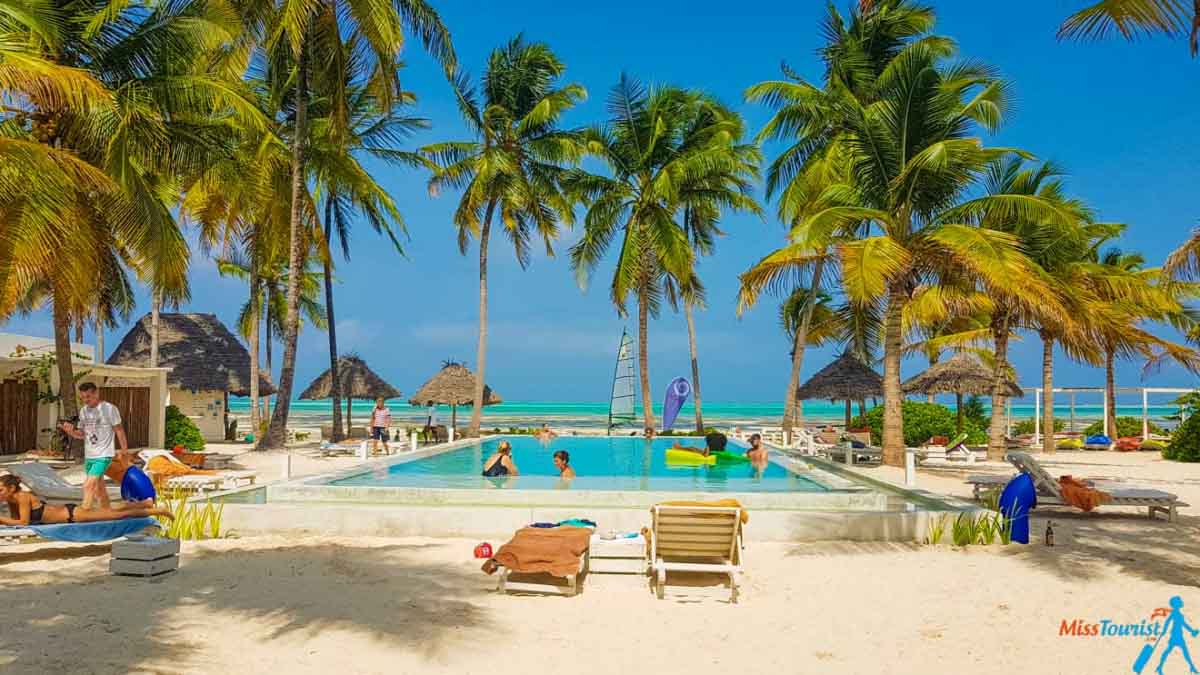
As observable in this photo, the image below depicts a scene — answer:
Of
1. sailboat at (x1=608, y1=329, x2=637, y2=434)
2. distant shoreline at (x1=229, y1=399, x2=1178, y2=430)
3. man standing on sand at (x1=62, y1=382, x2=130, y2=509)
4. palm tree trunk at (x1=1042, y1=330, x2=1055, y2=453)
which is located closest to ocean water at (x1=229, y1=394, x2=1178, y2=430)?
distant shoreline at (x1=229, y1=399, x2=1178, y2=430)

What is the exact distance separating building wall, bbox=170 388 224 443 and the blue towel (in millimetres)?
19495

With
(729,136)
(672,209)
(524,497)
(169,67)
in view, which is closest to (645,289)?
(672,209)

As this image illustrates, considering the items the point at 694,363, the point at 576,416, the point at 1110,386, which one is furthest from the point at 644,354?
the point at 576,416

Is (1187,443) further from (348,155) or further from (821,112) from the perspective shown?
(348,155)

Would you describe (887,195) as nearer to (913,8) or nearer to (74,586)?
(913,8)

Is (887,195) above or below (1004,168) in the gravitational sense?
below

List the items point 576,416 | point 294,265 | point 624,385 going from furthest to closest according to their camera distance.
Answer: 1. point 576,416
2. point 624,385
3. point 294,265

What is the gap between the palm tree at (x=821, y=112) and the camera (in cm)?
1759

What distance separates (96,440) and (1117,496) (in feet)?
36.3

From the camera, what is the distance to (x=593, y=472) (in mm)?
17016

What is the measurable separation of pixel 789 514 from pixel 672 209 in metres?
16.4

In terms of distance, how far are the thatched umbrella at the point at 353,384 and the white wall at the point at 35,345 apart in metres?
5.90

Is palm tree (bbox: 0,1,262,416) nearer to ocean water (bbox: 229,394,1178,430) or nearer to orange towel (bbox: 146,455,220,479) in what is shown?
orange towel (bbox: 146,455,220,479)

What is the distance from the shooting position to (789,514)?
868cm
